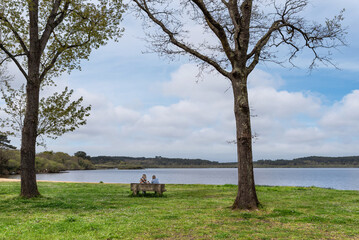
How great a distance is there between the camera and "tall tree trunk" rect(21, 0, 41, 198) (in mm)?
18391

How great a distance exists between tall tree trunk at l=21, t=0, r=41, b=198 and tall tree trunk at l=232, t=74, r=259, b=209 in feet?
41.4

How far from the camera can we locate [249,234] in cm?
935

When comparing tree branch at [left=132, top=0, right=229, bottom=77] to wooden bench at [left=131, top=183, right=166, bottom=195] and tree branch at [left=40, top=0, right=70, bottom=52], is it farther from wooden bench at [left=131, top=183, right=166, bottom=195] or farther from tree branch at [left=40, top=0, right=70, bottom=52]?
wooden bench at [left=131, top=183, right=166, bottom=195]

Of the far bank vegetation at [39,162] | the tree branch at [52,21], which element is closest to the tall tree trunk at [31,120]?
the tree branch at [52,21]

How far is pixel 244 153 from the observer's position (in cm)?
1380

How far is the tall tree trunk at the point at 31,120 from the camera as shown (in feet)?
60.3

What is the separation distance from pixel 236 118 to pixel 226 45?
3619mm

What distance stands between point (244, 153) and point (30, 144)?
1317 cm

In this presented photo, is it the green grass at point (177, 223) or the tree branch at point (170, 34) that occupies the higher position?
the tree branch at point (170, 34)

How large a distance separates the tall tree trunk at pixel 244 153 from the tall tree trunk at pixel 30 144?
1253 centimetres

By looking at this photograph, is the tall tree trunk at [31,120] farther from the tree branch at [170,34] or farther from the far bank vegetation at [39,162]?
the tree branch at [170,34]

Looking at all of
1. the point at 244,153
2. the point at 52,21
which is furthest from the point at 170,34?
the point at 52,21

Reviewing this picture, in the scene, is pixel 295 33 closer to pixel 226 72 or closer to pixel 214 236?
pixel 226 72

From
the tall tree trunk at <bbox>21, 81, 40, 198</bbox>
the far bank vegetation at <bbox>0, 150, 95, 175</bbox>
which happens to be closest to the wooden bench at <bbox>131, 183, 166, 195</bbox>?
the tall tree trunk at <bbox>21, 81, 40, 198</bbox>
